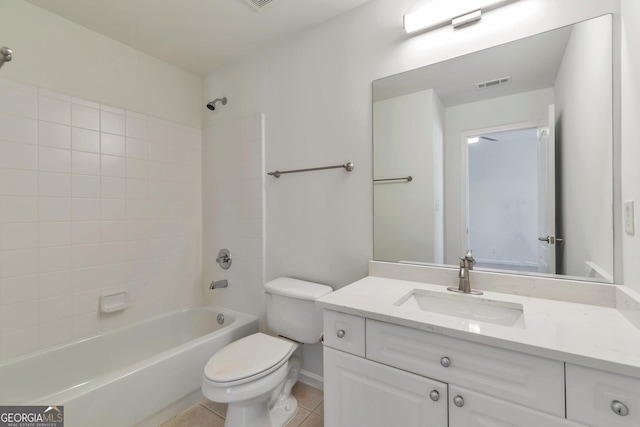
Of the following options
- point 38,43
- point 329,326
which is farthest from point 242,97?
point 329,326

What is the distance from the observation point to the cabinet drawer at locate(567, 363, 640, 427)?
2.14 ft

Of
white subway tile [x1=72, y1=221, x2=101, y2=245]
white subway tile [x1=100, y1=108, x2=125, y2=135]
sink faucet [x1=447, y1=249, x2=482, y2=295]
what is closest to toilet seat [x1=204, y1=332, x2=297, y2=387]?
sink faucet [x1=447, y1=249, x2=482, y2=295]

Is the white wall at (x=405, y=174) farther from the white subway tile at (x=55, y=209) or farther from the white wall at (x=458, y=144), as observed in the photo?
the white subway tile at (x=55, y=209)

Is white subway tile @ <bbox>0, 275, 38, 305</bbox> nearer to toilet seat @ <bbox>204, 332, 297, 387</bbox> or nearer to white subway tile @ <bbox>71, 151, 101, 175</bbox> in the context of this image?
white subway tile @ <bbox>71, 151, 101, 175</bbox>

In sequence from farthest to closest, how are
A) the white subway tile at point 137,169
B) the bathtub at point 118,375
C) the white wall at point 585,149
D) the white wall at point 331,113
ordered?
the white subway tile at point 137,169 < the white wall at point 331,113 < the bathtub at point 118,375 < the white wall at point 585,149

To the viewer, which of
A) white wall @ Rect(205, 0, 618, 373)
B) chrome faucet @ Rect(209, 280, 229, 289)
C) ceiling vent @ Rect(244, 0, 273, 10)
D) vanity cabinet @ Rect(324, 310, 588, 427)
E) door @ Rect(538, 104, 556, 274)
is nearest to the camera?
vanity cabinet @ Rect(324, 310, 588, 427)

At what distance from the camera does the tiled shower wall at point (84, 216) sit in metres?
1.49

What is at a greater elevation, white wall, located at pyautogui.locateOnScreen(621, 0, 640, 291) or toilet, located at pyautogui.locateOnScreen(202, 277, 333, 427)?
white wall, located at pyautogui.locateOnScreen(621, 0, 640, 291)

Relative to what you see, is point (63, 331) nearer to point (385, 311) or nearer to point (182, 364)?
point (182, 364)

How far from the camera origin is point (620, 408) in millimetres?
658

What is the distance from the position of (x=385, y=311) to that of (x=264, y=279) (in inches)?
47.9

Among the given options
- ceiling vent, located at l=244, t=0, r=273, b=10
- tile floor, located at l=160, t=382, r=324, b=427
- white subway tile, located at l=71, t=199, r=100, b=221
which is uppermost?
ceiling vent, located at l=244, t=0, r=273, b=10

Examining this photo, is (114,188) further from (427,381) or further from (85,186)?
(427,381)

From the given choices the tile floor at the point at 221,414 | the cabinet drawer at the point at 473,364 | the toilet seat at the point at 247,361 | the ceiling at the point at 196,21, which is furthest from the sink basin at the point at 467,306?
the ceiling at the point at 196,21
